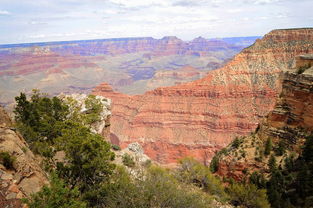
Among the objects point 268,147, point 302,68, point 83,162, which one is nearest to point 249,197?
point 268,147

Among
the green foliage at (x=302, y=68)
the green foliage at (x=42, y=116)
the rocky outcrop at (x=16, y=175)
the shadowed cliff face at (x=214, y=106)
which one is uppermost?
the green foliage at (x=302, y=68)

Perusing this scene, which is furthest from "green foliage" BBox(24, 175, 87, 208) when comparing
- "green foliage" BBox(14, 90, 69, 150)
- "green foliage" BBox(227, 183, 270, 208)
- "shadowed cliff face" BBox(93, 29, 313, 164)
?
"shadowed cliff face" BBox(93, 29, 313, 164)

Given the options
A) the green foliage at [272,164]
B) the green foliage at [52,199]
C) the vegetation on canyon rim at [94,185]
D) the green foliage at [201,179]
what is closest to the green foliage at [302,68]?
the green foliage at [272,164]

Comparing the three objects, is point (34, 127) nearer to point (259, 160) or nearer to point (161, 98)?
point (259, 160)

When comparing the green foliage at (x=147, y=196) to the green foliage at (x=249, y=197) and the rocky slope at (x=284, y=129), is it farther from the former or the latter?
the rocky slope at (x=284, y=129)

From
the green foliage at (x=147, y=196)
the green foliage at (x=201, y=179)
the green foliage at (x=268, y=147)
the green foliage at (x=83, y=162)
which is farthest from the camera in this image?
the green foliage at (x=268, y=147)

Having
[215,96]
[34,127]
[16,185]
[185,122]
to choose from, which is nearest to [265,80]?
[215,96]
